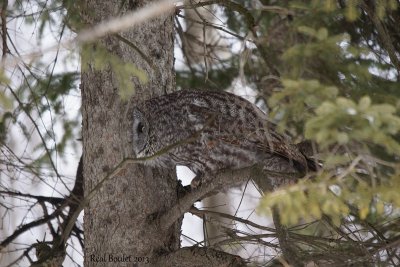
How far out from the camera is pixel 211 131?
14.3ft

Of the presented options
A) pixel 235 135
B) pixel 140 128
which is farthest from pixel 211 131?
pixel 140 128

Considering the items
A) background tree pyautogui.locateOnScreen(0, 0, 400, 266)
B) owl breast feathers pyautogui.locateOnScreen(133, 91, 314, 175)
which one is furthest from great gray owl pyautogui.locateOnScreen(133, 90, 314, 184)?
background tree pyautogui.locateOnScreen(0, 0, 400, 266)

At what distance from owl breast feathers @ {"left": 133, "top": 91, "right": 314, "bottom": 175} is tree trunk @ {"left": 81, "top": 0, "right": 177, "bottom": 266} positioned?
15cm

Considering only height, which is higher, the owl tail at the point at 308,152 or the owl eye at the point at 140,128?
the owl eye at the point at 140,128

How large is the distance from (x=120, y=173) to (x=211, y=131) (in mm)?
647

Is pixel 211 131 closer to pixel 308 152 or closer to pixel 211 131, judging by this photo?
pixel 211 131

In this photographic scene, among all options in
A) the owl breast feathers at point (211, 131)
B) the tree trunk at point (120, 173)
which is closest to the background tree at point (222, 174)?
the tree trunk at point (120, 173)

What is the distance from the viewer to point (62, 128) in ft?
19.8

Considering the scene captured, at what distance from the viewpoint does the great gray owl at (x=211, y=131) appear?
438 centimetres

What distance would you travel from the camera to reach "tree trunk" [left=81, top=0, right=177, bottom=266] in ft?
13.9

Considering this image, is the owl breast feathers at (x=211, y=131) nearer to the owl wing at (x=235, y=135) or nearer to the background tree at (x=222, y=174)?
the owl wing at (x=235, y=135)

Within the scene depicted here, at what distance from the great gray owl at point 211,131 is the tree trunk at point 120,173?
15 centimetres

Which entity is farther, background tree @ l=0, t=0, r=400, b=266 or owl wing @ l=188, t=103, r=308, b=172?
owl wing @ l=188, t=103, r=308, b=172

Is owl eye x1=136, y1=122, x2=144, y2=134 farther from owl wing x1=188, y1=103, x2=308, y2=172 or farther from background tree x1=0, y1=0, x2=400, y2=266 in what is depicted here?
owl wing x1=188, y1=103, x2=308, y2=172
